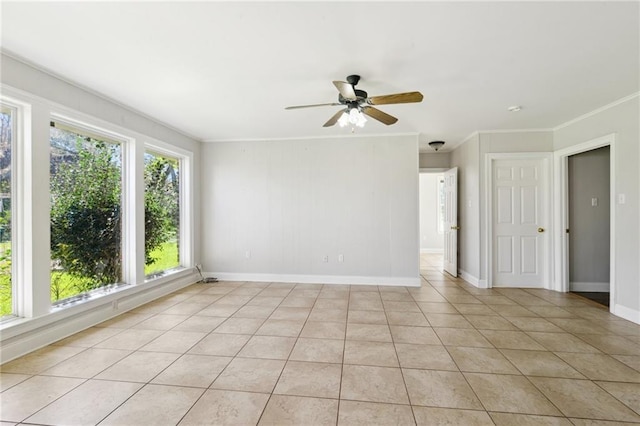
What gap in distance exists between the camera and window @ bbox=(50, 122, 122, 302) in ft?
9.33

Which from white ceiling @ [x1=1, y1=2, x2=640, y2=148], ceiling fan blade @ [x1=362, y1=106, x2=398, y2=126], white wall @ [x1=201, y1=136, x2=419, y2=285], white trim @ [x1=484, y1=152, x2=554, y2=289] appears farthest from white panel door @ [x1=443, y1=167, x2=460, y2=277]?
ceiling fan blade @ [x1=362, y1=106, x2=398, y2=126]

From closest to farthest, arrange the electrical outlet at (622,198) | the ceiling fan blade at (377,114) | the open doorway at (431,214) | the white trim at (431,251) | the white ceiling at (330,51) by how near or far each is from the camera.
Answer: the white ceiling at (330,51) → the ceiling fan blade at (377,114) → the electrical outlet at (622,198) → the white trim at (431,251) → the open doorway at (431,214)

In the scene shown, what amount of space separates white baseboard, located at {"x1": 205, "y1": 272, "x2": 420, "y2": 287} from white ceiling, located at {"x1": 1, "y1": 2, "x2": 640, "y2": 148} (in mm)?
2778

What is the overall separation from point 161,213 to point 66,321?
189cm

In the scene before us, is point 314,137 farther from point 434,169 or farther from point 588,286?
point 588,286

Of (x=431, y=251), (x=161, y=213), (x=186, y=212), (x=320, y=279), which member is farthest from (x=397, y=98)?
(x=431, y=251)

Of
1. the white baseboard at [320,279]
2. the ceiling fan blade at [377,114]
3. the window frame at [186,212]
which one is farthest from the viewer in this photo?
the window frame at [186,212]

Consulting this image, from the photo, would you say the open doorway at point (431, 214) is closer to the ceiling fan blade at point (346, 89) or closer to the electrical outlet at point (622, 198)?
the electrical outlet at point (622, 198)

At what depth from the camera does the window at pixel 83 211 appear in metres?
2.84

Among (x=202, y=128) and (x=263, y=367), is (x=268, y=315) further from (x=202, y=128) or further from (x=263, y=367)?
(x=202, y=128)

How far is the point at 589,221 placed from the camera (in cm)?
434

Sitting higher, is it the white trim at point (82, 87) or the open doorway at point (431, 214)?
the white trim at point (82, 87)

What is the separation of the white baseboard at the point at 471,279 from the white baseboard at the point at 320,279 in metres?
0.96

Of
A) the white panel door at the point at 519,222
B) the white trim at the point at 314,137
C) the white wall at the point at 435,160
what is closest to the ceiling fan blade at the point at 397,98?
the white trim at the point at 314,137
